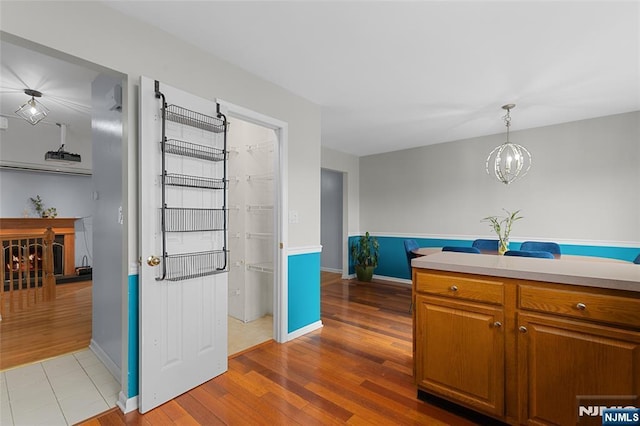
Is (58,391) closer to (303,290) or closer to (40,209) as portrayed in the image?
(303,290)

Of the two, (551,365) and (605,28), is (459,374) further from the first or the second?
(605,28)

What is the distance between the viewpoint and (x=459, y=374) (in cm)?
171

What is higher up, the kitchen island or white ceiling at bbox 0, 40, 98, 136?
white ceiling at bbox 0, 40, 98, 136

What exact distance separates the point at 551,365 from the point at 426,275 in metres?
0.74

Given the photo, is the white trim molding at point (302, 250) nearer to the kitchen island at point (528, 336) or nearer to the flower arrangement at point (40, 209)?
the kitchen island at point (528, 336)

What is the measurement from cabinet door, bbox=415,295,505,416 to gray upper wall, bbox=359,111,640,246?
3.39 m

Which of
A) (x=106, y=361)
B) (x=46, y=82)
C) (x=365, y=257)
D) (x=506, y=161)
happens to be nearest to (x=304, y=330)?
(x=106, y=361)

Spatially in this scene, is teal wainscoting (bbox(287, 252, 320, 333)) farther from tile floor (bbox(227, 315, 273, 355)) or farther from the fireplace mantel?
the fireplace mantel

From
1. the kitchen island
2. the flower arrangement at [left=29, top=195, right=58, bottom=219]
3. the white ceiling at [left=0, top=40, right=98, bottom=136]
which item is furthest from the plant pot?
the flower arrangement at [left=29, top=195, right=58, bottom=219]

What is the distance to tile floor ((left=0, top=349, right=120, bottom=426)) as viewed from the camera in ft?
5.68

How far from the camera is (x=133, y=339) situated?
6.02 ft

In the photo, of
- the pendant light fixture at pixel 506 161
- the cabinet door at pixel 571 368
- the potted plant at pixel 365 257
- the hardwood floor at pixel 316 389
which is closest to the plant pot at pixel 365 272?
the potted plant at pixel 365 257

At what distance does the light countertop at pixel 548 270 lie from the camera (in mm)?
1337

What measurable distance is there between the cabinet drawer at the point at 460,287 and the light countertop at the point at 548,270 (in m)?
0.05
